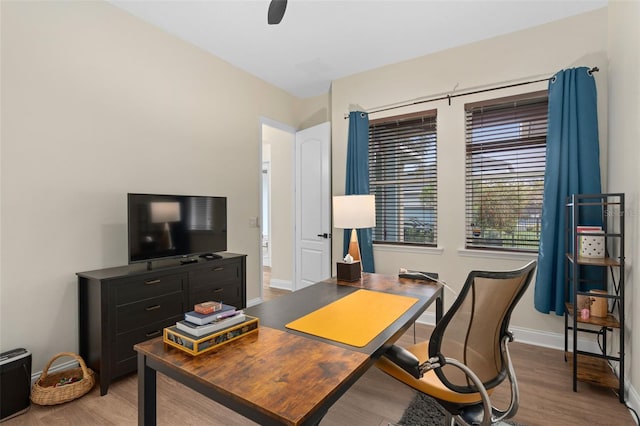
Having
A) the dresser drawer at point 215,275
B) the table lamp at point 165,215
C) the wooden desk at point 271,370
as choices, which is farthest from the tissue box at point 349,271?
the table lamp at point 165,215

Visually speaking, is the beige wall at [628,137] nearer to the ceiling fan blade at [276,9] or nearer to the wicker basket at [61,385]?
the ceiling fan blade at [276,9]

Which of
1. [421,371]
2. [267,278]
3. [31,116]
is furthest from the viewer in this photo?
[267,278]

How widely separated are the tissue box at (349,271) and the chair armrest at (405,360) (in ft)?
3.27

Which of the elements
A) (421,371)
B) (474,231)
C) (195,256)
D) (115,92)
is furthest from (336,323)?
(115,92)

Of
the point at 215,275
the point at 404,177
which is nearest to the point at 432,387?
the point at 215,275

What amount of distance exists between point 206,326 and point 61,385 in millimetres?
1656

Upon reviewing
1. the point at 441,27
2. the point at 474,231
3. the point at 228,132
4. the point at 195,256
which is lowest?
the point at 195,256

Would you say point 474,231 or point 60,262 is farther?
point 474,231

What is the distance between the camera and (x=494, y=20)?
2.81 meters

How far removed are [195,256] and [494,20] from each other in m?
3.55

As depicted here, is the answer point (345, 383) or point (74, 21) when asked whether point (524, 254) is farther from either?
point (74, 21)

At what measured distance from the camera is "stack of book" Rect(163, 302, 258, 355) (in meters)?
1.17

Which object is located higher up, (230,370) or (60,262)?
(60,262)

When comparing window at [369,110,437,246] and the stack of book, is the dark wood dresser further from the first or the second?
window at [369,110,437,246]
